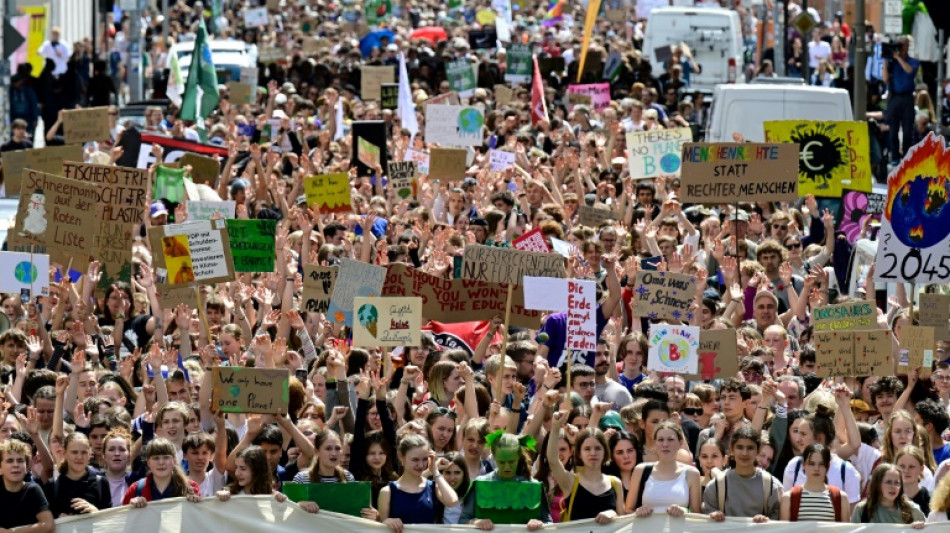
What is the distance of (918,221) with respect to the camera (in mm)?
13773

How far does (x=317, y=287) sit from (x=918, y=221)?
11.6 ft

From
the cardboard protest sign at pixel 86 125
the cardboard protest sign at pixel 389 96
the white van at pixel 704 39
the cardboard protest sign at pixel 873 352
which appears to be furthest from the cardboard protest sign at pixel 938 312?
the white van at pixel 704 39

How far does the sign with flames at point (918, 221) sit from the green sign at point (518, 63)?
53.0 ft

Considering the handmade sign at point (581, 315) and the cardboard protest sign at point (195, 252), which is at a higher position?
the cardboard protest sign at point (195, 252)

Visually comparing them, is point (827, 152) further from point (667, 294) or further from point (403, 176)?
point (667, 294)

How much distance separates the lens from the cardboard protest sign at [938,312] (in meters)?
13.0

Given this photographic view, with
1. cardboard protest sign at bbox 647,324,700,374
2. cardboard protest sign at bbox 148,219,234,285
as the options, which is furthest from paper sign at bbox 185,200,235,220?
cardboard protest sign at bbox 647,324,700,374

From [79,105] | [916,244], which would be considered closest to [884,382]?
[916,244]

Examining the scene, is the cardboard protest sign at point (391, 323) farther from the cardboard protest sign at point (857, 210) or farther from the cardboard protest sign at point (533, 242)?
the cardboard protest sign at point (857, 210)

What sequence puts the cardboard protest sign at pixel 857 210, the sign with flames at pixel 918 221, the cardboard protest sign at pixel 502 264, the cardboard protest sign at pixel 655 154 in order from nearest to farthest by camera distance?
the cardboard protest sign at pixel 502 264 → the sign with flames at pixel 918 221 → the cardboard protest sign at pixel 857 210 → the cardboard protest sign at pixel 655 154

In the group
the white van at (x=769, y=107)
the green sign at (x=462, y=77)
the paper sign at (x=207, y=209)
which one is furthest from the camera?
the green sign at (x=462, y=77)

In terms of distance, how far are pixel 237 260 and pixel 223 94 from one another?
46.1 feet

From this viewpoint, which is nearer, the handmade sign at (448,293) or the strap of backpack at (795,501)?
the strap of backpack at (795,501)

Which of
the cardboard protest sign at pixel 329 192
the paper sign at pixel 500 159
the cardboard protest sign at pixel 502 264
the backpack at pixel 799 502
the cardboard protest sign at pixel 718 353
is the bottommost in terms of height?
the backpack at pixel 799 502
